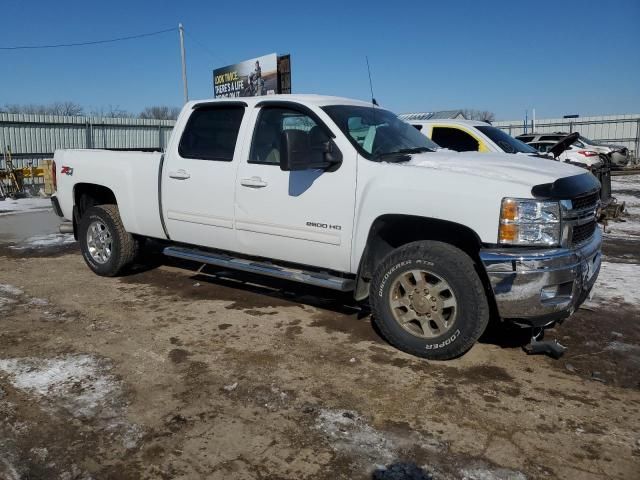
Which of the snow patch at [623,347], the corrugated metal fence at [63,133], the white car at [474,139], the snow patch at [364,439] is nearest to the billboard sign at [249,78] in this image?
the corrugated metal fence at [63,133]

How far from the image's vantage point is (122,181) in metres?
5.81

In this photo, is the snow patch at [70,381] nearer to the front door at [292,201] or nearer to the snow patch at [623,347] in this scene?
the front door at [292,201]

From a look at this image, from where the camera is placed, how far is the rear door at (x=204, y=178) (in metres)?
5.02

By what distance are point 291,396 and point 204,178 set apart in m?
2.46

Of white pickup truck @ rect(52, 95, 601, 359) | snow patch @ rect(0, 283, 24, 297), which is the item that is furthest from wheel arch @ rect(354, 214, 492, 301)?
snow patch @ rect(0, 283, 24, 297)

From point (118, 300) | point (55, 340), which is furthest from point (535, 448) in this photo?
point (118, 300)

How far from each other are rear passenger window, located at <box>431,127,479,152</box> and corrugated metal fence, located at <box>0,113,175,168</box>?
1224 centimetres

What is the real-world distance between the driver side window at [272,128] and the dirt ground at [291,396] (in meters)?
1.46

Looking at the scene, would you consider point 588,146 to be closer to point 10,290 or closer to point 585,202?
point 585,202

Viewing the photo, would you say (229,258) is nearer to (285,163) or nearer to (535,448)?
(285,163)

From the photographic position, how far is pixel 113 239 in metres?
6.07

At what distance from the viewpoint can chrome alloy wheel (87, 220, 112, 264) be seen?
6.22m

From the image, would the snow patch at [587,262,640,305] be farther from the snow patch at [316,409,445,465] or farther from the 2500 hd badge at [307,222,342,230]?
the snow patch at [316,409,445,465]

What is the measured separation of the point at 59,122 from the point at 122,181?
16.7m
